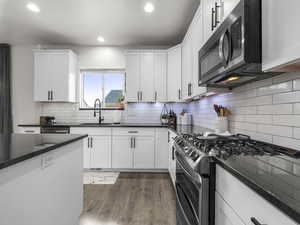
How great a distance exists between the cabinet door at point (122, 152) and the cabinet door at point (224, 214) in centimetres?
288

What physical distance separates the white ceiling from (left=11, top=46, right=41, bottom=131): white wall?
0.28 m

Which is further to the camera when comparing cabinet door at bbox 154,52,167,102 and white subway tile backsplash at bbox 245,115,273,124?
cabinet door at bbox 154,52,167,102

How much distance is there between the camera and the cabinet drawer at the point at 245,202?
1.87 feet

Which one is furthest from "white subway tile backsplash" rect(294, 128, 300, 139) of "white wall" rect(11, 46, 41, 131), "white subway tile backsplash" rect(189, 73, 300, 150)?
"white wall" rect(11, 46, 41, 131)

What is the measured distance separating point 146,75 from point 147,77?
47 mm

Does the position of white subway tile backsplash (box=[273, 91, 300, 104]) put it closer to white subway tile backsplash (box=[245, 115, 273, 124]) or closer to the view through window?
white subway tile backsplash (box=[245, 115, 273, 124])

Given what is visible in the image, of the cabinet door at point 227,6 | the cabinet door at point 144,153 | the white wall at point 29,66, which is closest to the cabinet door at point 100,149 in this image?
the cabinet door at point 144,153

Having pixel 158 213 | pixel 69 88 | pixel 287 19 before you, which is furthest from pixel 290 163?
pixel 69 88

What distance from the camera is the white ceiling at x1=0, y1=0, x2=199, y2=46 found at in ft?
9.18

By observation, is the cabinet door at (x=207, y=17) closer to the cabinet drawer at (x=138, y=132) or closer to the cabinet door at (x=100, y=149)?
the cabinet drawer at (x=138, y=132)

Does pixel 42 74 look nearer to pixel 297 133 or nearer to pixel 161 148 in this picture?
pixel 161 148

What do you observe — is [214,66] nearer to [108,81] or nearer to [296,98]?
[296,98]

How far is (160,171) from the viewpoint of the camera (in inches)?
152

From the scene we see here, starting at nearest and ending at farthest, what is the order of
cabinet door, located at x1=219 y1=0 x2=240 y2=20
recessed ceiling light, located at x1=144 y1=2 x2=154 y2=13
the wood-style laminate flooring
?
cabinet door, located at x1=219 y1=0 x2=240 y2=20, the wood-style laminate flooring, recessed ceiling light, located at x1=144 y1=2 x2=154 y2=13
